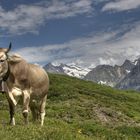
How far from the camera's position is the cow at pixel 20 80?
18031 millimetres

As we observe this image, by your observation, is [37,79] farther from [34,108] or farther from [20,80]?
[34,108]

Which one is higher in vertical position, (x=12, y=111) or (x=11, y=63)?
(x=11, y=63)

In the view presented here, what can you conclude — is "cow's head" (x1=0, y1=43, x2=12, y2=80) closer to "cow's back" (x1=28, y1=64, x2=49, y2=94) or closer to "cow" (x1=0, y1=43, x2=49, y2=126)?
"cow" (x1=0, y1=43, x2=49, y2=126)

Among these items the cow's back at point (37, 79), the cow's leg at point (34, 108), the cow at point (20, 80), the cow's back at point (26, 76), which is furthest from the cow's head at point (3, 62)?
the cow's leg at point (34, 108)

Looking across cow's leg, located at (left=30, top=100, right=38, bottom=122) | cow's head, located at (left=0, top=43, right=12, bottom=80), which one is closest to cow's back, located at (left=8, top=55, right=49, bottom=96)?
cow's head, located at (left=0, top=43, right=12, bottom=80)

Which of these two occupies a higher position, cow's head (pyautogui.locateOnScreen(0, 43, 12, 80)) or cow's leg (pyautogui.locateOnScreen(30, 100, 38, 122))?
cow's head (pyautogui.locateOnScreen(0, 43, 12, 80))

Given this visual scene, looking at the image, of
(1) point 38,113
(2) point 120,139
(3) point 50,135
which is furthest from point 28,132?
(2) point 120,139

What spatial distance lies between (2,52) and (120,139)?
25.8 feet

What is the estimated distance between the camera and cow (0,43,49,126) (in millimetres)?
18031

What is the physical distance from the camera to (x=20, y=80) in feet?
60.2

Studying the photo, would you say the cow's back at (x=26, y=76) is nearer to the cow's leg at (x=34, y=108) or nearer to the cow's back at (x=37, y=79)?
the cow's back at (x=37, y=79)

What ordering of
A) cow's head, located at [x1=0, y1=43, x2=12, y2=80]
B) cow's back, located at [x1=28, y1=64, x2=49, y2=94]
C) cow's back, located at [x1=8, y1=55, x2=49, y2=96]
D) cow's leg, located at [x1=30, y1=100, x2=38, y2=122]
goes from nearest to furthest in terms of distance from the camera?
cow's head, located at [x1=0, y1=43, x2=12, y2=80] → cow's back, located at [x1=8, y1=55, x2=49, y2=96] → cow's back, located at [x1=28, y1=64, x2=49, y2=94] → cow's leg, located at [x1=30, y1=100, x2=38, y2=122]

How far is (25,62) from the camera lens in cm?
1928

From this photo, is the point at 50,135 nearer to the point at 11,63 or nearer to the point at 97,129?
the point at 11,63
